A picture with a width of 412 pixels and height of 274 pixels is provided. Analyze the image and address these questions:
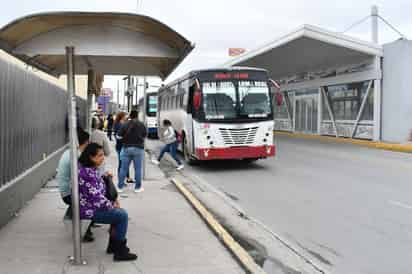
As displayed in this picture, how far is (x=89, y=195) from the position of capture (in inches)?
218

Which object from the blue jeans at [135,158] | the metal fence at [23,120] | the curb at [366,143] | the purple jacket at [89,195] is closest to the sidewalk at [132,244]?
the purple jacket at [89,195]

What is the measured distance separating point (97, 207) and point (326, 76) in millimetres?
26242

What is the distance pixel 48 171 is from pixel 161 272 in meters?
7.29

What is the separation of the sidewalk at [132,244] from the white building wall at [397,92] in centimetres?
1757

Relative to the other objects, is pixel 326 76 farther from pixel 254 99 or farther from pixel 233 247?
→ pixel 233 247

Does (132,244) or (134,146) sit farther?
(134,146)

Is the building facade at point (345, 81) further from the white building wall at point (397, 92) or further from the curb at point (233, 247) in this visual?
the curb at point (233, 247)

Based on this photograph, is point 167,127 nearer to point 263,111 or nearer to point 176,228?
point 263,111

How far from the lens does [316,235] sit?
717 centimetres

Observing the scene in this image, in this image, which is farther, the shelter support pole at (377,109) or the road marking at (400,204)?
the shelter support pole at (377,109)

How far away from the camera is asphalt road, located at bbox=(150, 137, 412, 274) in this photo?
6.31 m

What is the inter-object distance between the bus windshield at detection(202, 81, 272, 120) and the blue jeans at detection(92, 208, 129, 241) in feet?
29.9

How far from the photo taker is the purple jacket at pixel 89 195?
5520mm

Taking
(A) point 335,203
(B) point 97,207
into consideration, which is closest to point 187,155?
(A) point 335,203
